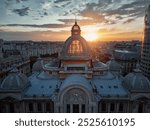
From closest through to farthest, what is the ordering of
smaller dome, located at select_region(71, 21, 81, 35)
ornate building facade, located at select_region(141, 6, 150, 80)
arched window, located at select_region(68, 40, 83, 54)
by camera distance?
arched window, located at select_region(68, 40, 83, 54)
smaller dome, located at select_region(71, 21, 81, 35)
ornate building facade, located at select_region(141, 6, 150, 80)

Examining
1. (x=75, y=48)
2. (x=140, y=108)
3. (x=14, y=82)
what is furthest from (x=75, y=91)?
(x=75, y=48)

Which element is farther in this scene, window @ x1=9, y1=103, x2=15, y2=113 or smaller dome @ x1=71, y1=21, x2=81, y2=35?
smaller dome @ x1=71, y1=21, x2=81, y2=35

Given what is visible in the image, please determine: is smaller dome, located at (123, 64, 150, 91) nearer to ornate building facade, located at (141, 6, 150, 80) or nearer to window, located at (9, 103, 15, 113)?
window, located at (9, 103, 15, 113)

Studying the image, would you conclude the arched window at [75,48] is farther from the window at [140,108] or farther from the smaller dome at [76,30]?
the window at [140,108]

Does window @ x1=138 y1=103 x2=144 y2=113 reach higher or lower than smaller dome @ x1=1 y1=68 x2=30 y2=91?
lower

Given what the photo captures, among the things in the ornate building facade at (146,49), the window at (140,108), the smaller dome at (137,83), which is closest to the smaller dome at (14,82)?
the smaller dome at (137,83)

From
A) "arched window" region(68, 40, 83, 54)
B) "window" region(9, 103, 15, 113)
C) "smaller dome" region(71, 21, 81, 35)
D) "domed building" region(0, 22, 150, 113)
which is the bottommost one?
"window" region(9, 103, 15, 113)

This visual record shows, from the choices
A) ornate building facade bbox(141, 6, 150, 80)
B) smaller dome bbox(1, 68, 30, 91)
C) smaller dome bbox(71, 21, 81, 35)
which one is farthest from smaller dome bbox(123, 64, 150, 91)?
ornate building facade bbox(141, 6, 150, 80)

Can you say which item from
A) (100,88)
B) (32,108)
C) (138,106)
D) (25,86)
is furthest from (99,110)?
(25,86)

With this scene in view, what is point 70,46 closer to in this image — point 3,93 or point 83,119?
point 3,93

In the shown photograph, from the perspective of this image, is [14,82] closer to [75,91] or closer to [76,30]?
[75,91]
